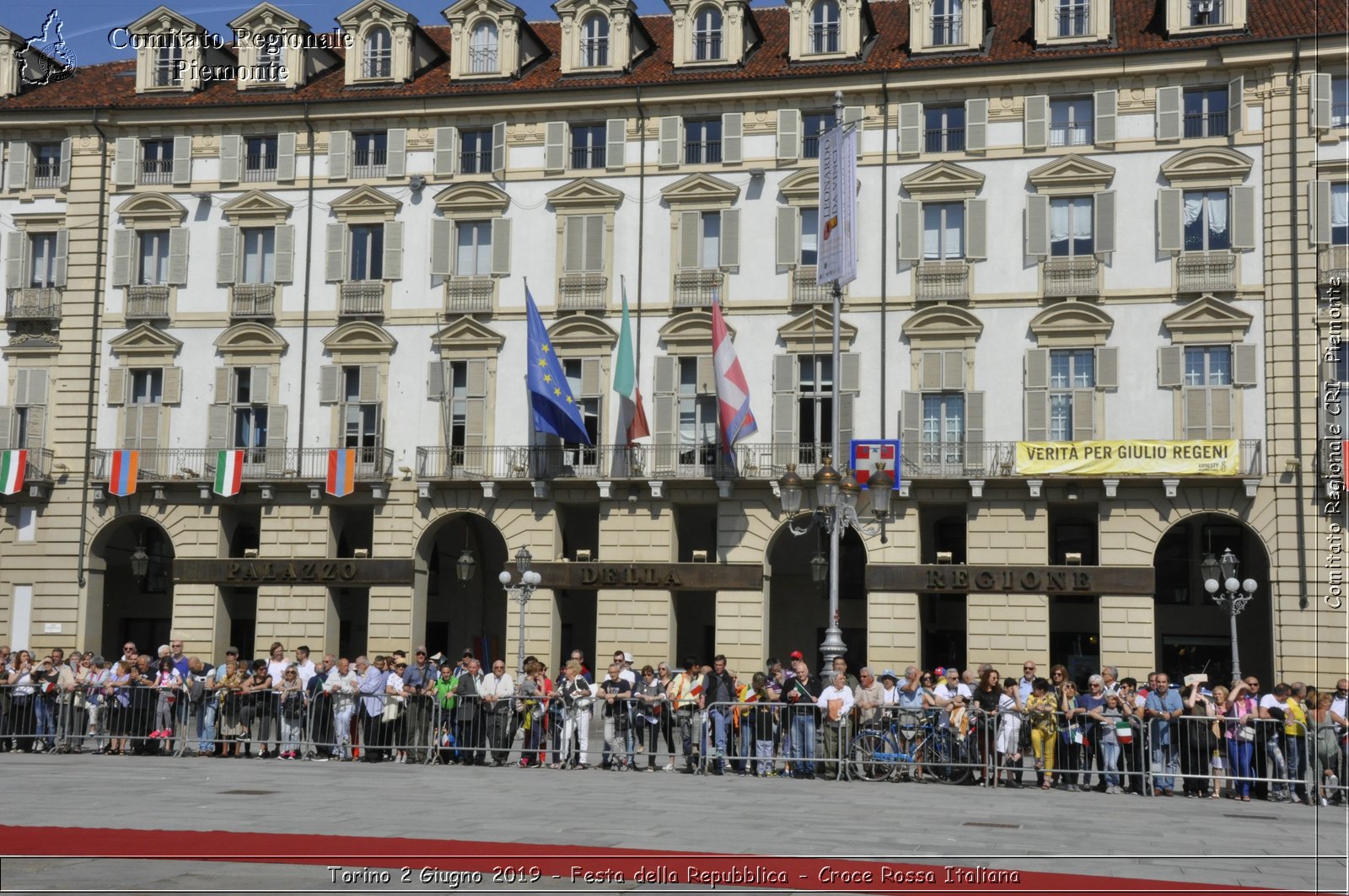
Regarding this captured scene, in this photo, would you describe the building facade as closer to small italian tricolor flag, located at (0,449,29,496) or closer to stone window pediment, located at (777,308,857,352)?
stone window pediment, located at (777,308,857,352)

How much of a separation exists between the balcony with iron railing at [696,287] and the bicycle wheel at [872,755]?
1815 centimetres

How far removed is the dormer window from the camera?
1521 inches

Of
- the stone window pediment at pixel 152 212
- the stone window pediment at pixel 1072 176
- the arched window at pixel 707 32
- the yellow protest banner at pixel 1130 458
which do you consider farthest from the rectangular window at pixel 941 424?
the stone window pediment at pixel 152 212

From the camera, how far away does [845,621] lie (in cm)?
4259

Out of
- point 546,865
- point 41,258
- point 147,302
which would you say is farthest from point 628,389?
point 546,865

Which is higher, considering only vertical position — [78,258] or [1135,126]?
[1135,126]

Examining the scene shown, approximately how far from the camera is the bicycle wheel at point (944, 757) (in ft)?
72.9

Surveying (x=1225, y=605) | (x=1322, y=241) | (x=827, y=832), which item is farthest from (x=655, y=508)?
(x=827, y=832)

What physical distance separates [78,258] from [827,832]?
109 feet

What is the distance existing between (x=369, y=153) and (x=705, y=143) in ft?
30.2

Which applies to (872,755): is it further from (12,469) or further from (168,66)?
(168,66)

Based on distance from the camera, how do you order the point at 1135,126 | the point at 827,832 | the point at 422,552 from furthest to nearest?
the point at 422,552
the point at 1135,126
the point at 827,832

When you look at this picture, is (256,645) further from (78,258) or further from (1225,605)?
(1225,605)

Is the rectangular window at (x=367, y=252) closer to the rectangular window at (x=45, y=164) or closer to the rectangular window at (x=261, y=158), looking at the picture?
the rectangular window at (x=261, y=158)
